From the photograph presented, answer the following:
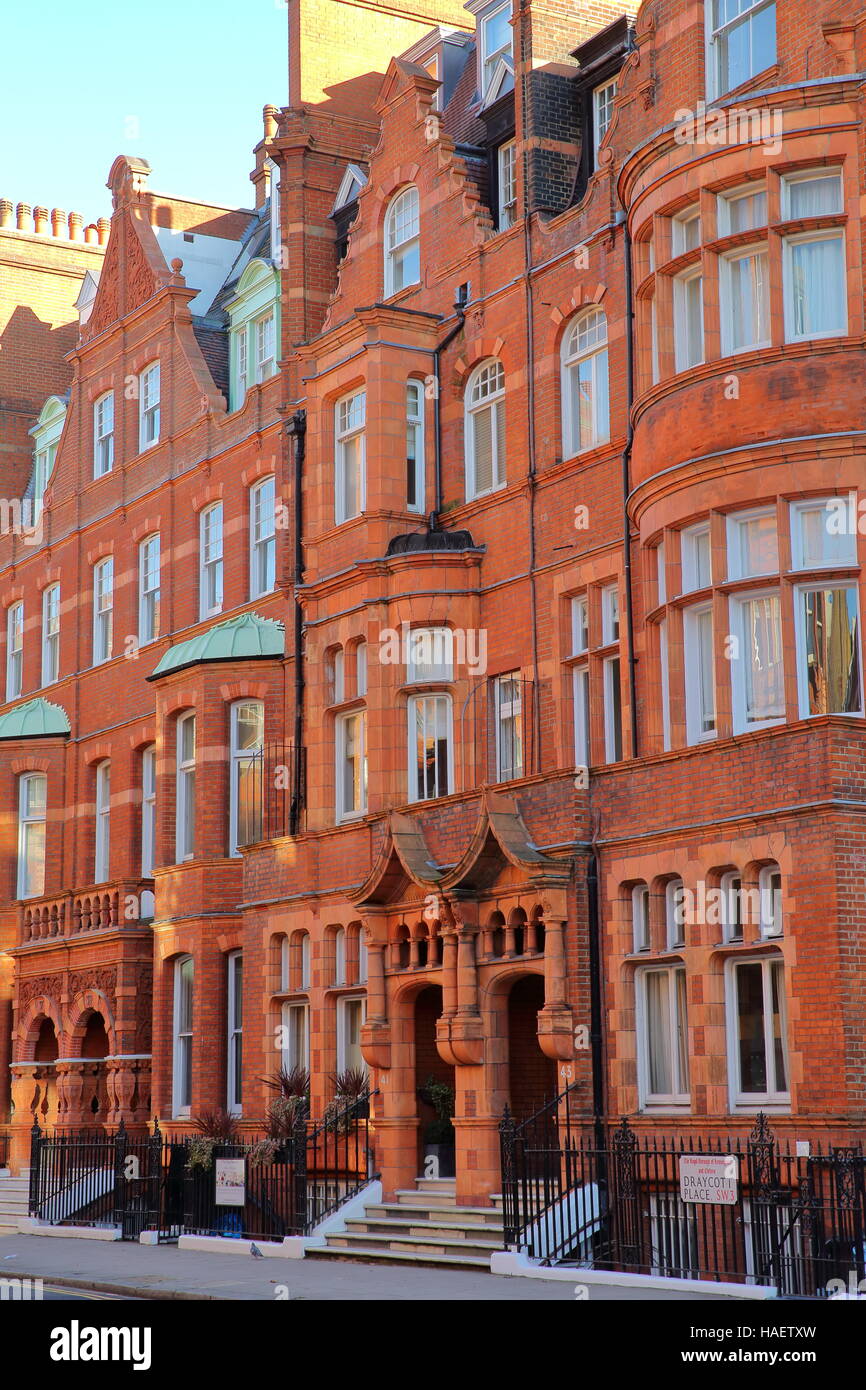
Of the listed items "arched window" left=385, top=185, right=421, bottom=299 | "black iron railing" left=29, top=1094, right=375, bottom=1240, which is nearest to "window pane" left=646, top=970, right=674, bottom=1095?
"black iron railing" left=29, top=1094, right=375, bottom=1240

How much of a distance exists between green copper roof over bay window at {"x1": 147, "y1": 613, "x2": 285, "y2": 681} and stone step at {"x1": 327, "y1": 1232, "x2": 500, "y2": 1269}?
35.4ft

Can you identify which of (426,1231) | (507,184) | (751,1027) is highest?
(507,184)

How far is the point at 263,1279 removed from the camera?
19.8 meters

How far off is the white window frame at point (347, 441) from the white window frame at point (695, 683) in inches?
301

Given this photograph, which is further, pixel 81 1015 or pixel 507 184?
pixel 81 1015

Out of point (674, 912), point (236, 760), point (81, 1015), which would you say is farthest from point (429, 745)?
point (81, 1015)

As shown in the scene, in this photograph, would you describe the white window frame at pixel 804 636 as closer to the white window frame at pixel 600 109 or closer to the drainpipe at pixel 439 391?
the drainpipe at pixel 439 391

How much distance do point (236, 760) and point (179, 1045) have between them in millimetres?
4810

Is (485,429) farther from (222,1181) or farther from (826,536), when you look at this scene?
(222,1181)

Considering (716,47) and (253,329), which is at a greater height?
(253,329)

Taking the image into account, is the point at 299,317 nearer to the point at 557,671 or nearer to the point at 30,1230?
the point at 557,671

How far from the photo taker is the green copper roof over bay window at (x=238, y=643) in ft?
101

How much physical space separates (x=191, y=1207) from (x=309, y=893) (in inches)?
182

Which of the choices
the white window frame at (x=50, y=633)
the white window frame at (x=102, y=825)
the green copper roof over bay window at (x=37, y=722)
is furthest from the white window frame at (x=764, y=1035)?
the white window frame at (x=50, y=633)
